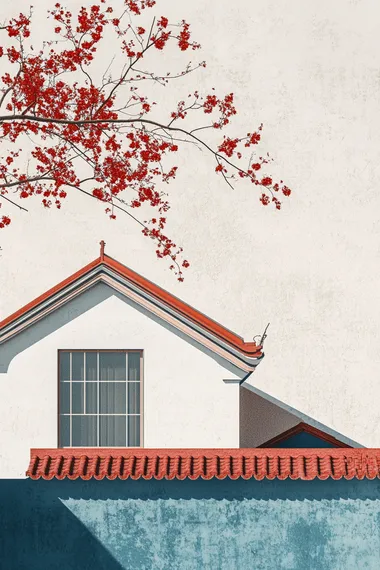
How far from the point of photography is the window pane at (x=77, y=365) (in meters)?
24.3

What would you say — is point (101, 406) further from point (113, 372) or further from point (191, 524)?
point (191, 524)

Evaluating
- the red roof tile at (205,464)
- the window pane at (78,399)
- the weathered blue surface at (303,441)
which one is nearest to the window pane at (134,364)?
the window pane at (78,399)

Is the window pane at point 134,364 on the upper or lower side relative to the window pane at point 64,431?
upper

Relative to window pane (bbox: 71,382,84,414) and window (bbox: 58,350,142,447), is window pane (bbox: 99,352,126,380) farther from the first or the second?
window pane (bbox: 71,382,84,414)

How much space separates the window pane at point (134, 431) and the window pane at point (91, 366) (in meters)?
0.99

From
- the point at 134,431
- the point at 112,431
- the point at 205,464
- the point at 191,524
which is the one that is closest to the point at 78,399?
the point at 112,431

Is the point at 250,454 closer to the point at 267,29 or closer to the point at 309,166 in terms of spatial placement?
the point at 309,166

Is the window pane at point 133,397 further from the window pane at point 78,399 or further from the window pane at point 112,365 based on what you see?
the window pane at point 78,399

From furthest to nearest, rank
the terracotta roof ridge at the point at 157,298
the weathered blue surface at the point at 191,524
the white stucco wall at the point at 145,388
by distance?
the white stucco wall at the point at 145,388, the terracotta roof ridge at the point at 157,298, the weathered blue surface at the point at 191,524

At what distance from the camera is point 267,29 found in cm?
3300

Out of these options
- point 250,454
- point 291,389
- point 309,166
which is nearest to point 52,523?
point 250,454

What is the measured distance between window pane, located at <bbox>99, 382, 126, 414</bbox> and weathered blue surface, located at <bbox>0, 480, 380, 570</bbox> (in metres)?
3.77

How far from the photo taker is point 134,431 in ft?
79.6

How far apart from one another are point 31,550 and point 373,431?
509 inches
